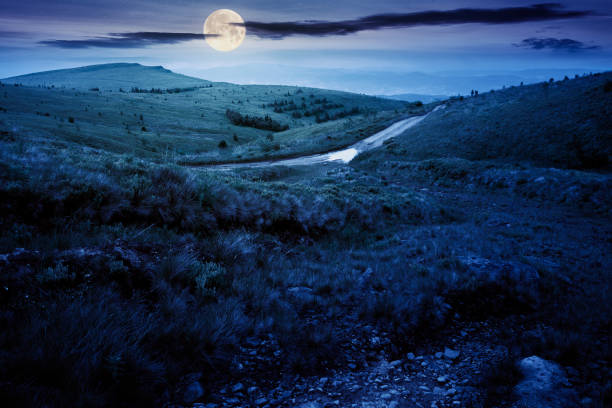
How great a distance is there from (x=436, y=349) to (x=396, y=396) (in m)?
1.30

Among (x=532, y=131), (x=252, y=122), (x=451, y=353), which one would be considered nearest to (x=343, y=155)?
(x=532, y=131)

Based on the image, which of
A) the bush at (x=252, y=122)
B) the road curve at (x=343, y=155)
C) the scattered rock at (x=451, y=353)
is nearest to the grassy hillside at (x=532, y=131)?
the road curve at (x=343, y=155)

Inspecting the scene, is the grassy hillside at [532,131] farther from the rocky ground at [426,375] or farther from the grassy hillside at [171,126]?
the rocky ground at [426,375]

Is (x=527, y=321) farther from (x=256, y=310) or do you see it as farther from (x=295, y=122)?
(x=295, y=122)

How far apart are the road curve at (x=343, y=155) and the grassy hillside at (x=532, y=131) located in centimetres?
305

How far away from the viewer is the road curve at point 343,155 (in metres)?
31.0

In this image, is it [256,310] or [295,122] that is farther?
[295,122]

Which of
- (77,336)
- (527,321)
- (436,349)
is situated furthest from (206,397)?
(527,321)

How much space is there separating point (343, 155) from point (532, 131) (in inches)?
732

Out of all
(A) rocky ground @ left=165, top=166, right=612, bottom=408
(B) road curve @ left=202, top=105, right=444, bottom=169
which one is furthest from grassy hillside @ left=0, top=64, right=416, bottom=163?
(A) rocky ground @ left=165, top=166, right=612, bottom=408

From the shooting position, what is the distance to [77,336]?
115 inches

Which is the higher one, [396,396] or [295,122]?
[295,122]

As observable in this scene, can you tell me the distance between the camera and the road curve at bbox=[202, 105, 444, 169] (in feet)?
102

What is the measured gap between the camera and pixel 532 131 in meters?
30.1
